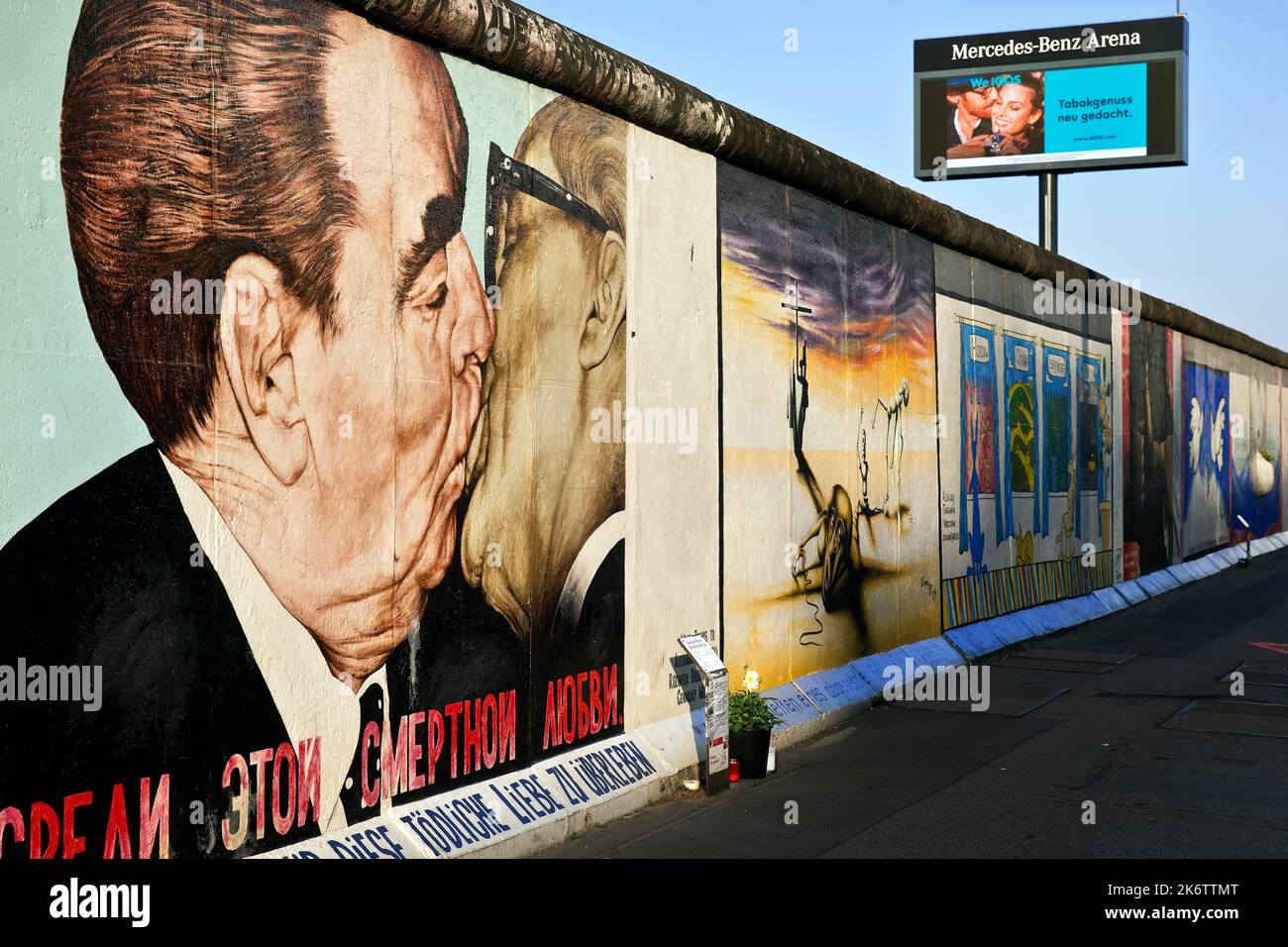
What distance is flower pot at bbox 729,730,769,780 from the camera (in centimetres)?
968

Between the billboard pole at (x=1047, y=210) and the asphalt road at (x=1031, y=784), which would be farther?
the billboard pole at (x=1047, y=210)

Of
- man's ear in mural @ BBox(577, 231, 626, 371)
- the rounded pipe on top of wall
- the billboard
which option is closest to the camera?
the rounded pipe on top of wall

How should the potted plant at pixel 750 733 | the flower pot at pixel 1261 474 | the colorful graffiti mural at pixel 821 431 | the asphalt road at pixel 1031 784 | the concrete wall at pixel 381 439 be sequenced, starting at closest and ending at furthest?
the concrete wall at pixel 381 439 → the asphalt road at pixel 1031 784 → the potted plant at pixel 750 733 → the colorful graffiti mural at pixel 821 431 → the flower pot at pixel 1261 474

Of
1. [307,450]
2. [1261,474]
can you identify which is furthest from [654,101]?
[1261,474]

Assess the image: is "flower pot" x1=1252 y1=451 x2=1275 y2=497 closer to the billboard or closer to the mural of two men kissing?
the billboard

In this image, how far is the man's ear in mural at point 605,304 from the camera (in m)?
8.98

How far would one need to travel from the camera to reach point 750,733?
9664 mm

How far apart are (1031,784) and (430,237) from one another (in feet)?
18.6

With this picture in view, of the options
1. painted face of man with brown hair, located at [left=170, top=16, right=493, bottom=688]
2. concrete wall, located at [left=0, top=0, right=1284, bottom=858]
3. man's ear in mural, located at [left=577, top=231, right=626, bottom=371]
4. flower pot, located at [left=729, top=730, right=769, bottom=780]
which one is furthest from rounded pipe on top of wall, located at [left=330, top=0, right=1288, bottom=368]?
flower pot, located at [left=729, top=730, right=769, bottom=780]

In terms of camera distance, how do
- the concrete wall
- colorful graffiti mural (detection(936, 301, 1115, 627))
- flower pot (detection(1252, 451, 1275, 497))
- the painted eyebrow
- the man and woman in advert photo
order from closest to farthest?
Answer: the concrete wall < the painted eyebrow < colorful graffiti mural (detection(936, 301, 1115, 627)) < the man and woman in advert photo < flower pot (detection(1252, 451, 1275, 497))

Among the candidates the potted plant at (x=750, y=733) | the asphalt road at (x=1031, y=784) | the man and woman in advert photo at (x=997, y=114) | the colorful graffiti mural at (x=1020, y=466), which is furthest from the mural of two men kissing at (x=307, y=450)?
the man and woman in advert photo at (x=997, y=114)

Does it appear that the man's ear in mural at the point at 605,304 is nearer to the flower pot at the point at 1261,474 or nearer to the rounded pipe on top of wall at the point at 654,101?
the rounded pipe on top of wall at the point at 654,101

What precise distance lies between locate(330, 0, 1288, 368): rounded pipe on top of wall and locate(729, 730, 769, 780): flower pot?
15.0 ft

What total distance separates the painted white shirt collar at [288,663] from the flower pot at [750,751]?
3.45m
